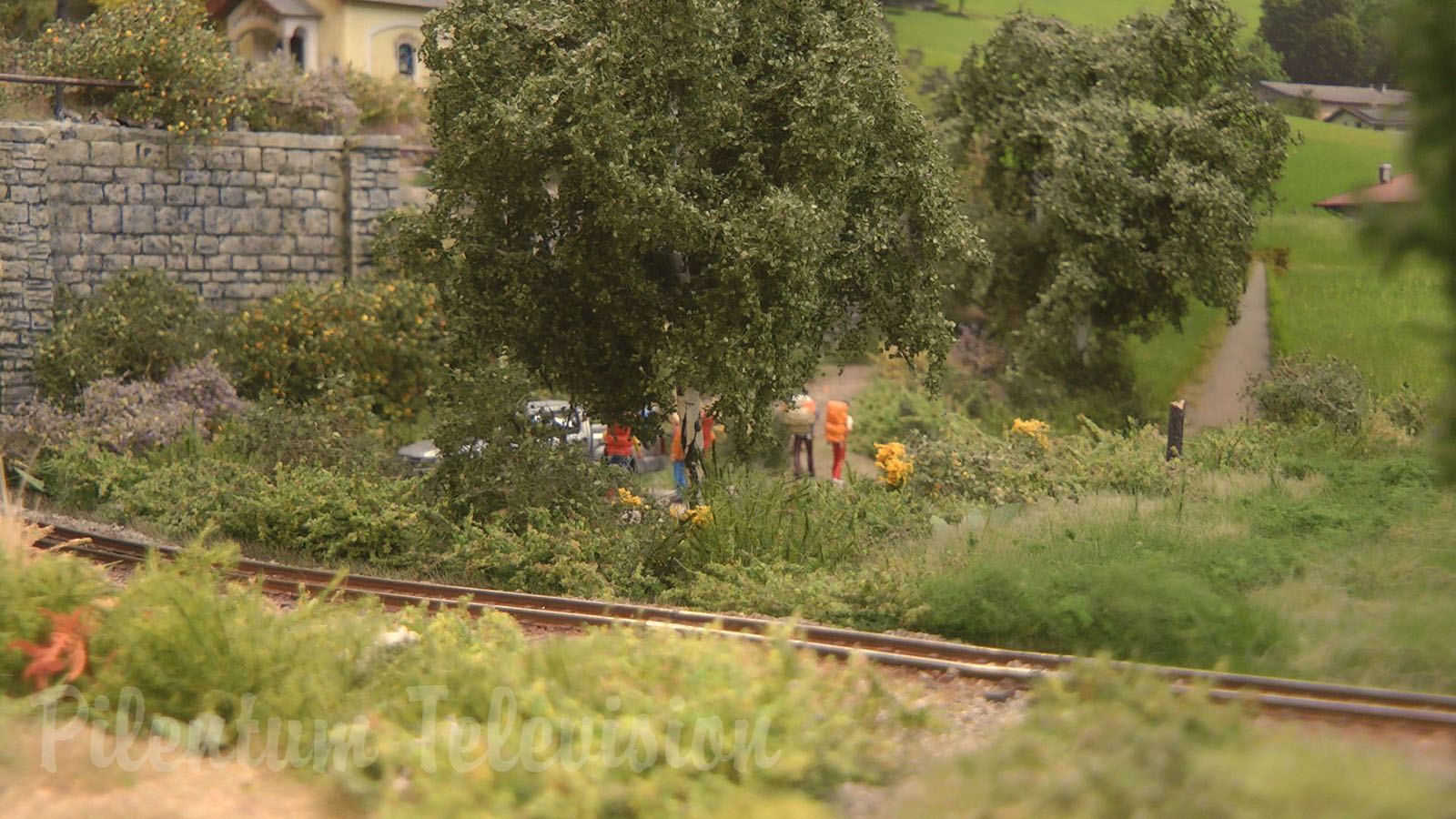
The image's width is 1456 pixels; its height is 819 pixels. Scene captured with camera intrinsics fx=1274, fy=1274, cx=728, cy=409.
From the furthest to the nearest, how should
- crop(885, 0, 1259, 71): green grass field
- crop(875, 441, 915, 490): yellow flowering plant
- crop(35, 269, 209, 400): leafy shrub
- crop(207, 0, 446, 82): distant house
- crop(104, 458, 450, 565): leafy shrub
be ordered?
crop(885, 0, 1259, 71): green grass field → crop(207, 0, 446, 82): distant house → crop(35, 269, 209, 400): leafy shrub → crop(875, 441, 915, 490): yellow flowering plant → crop(104, 458, 450, 565): leafy shrub

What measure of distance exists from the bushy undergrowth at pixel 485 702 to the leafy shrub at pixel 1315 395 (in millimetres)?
12657

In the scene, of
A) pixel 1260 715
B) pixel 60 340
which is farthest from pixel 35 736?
pixel 60 340

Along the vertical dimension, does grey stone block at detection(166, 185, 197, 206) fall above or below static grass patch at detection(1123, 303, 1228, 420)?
above

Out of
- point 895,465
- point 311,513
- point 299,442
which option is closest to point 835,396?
point 895,465

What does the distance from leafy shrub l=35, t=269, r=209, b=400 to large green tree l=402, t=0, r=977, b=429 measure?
594 cm

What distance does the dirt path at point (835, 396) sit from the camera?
20891 mm

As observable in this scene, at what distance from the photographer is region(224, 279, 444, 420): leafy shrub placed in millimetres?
18516

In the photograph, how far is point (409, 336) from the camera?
1930cm

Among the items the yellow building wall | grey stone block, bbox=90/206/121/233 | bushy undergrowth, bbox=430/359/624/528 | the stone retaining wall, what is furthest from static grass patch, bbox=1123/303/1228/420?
the yellow building wall

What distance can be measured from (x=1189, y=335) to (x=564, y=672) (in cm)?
2149

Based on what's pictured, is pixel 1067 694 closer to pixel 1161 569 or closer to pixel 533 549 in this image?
pixel 1161 569

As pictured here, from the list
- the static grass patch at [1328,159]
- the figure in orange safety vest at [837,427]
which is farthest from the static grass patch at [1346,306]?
the figure in orange safety vest at [837,427]

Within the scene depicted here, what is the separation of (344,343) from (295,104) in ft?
16.0

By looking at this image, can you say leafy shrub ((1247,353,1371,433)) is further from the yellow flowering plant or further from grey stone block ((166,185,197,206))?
grey stone block ((166,185,197,206))
